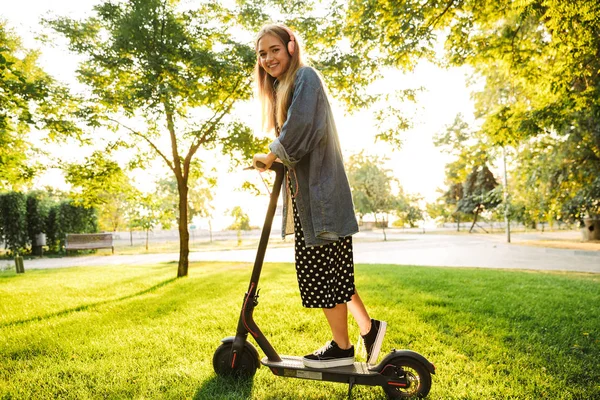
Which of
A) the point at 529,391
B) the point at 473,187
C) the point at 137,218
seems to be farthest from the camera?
Answer: the point at 473,187

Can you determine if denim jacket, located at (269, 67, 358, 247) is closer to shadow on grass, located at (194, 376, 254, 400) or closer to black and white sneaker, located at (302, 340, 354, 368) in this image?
black and white sneaker, located at (302, 340, 354, 368)

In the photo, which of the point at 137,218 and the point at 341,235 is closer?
the point at 341,235

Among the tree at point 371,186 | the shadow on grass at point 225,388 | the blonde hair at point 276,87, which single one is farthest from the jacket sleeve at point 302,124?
the tree at point 371,186

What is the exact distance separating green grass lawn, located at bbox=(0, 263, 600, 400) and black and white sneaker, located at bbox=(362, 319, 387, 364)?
23 centimetres

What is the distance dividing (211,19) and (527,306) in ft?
23.3

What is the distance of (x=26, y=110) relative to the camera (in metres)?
5.32

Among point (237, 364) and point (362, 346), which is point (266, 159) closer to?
point (237, 364)

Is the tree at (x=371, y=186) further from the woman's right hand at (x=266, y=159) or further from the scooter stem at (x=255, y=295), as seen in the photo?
the woman's right hand at (x=266, y=159)

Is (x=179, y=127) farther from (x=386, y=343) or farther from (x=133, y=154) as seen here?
(x=386, y=343)

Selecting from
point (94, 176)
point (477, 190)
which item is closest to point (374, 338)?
point (94, 176)

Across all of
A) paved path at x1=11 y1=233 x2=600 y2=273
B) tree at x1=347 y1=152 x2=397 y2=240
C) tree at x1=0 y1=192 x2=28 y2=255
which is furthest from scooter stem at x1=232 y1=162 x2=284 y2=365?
tree at x1=347 y1=152 x2=397 y2=240

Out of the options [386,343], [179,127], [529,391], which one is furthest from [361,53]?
[529,391]

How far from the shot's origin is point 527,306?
430 centimetres

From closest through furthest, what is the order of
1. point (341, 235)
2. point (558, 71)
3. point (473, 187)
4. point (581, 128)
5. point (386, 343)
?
1. point (341, 235)
2. point (386, 343)
3. point (558, 71)
4. point (581, 128)
5. point (473, 187)
